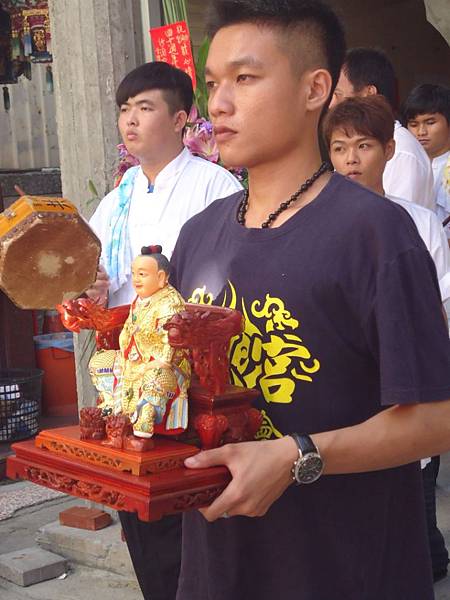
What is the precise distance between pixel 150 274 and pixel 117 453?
1.12 ft

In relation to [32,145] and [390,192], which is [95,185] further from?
[32,145]

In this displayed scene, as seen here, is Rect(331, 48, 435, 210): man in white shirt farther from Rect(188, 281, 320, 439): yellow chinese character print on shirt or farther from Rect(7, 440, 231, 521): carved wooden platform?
Rect(7, 440, 231, 521): carved wooden platform

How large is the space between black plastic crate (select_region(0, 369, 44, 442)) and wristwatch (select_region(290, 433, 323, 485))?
475 centimetres

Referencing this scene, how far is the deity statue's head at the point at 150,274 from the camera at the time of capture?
1.70 meters

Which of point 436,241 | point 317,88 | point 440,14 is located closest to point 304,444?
point 317,88

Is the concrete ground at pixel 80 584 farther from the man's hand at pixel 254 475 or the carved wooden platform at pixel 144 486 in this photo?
the man's hand at pixel 254 475

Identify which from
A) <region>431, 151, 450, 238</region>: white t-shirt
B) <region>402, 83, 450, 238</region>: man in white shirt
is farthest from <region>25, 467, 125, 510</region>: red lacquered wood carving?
<region>402, 83, 450, 238</region>: man in white shirt

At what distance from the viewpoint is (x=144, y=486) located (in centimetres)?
143

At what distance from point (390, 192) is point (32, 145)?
431 cm

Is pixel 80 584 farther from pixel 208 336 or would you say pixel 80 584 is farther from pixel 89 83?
pixel 208 336

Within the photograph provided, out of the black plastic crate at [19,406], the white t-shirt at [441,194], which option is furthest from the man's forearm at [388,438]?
the black plastic crate at [19,406]

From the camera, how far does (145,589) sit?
10.8ft

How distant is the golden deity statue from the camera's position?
63.0 inches

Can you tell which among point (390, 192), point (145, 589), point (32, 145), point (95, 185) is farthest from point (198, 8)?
point (145, 589)
